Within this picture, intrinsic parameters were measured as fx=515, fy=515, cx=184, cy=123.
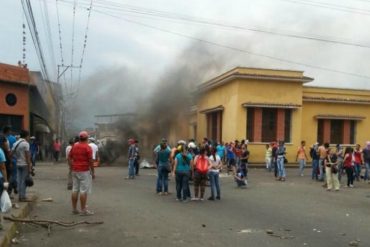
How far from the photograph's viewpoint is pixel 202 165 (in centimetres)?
1403

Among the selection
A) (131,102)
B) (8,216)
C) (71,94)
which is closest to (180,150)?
(8,216)

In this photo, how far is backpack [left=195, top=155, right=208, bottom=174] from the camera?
45.8 feet

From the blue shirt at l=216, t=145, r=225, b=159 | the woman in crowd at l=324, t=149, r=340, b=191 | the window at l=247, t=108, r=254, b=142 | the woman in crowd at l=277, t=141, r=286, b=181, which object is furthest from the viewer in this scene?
the window at l=247, t=108, r=254, b=142

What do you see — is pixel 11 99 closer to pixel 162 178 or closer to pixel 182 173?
pixel 162 178

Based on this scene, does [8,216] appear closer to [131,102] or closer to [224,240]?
[224,240]

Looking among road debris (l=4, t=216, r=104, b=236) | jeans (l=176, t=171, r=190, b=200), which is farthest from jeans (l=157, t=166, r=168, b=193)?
road debris (l=4, t=216, r=104, b=236)

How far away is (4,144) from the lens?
416 inches

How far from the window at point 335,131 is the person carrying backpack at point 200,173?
21.8 m

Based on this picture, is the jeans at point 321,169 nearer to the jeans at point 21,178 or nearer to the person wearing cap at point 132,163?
the person wearing cap at point 132,163

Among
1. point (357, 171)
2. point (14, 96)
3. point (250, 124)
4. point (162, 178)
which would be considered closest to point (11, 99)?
point (14, 96)

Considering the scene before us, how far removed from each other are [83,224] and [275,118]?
2411 cm

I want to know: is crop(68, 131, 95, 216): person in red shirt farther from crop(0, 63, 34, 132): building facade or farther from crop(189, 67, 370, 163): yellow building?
crop(189, 67, 370, 163): yellow building

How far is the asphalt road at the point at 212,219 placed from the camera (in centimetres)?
812

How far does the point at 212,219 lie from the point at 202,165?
3.84 m
